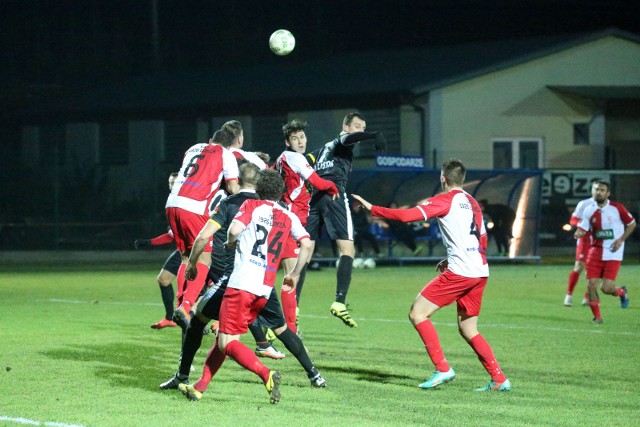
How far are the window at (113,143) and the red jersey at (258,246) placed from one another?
3719cm

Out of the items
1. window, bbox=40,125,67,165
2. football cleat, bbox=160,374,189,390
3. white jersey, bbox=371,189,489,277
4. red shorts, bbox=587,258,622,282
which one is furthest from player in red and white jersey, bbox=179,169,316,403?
window, bbox=40,125,67,165

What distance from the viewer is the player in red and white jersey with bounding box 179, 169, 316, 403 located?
8484 mm

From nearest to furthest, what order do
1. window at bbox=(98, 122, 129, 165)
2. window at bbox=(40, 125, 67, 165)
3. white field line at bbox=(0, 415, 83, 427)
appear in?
white field line at bbox=(0, 415, 83, 427), window at bbox=(98, 122, 129, 165), window at bbox=(40, 125, 67, 165)

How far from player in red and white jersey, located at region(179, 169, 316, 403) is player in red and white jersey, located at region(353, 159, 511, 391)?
99 cm

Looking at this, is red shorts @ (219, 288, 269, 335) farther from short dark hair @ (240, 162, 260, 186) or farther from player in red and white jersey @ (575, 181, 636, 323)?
player in red and white jersey @ (575, 181, 636, 323)

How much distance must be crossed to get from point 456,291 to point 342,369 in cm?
Result: 169

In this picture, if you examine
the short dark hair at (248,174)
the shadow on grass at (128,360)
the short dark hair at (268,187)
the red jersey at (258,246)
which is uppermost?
the short dark hair at (248,174)

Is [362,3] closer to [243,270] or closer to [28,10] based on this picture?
[28,10]

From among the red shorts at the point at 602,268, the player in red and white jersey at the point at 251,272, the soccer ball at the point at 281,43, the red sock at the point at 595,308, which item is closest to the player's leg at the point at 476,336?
the player in red and white jersey at the point at 251,272

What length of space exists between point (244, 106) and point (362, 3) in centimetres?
1138

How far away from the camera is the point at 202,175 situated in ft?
37.8

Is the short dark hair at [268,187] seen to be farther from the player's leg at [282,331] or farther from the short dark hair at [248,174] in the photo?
the player's leg at [282,331]

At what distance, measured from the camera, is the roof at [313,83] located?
37906 mm

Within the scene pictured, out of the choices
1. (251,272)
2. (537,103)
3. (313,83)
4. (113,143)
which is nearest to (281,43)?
(251,272)
